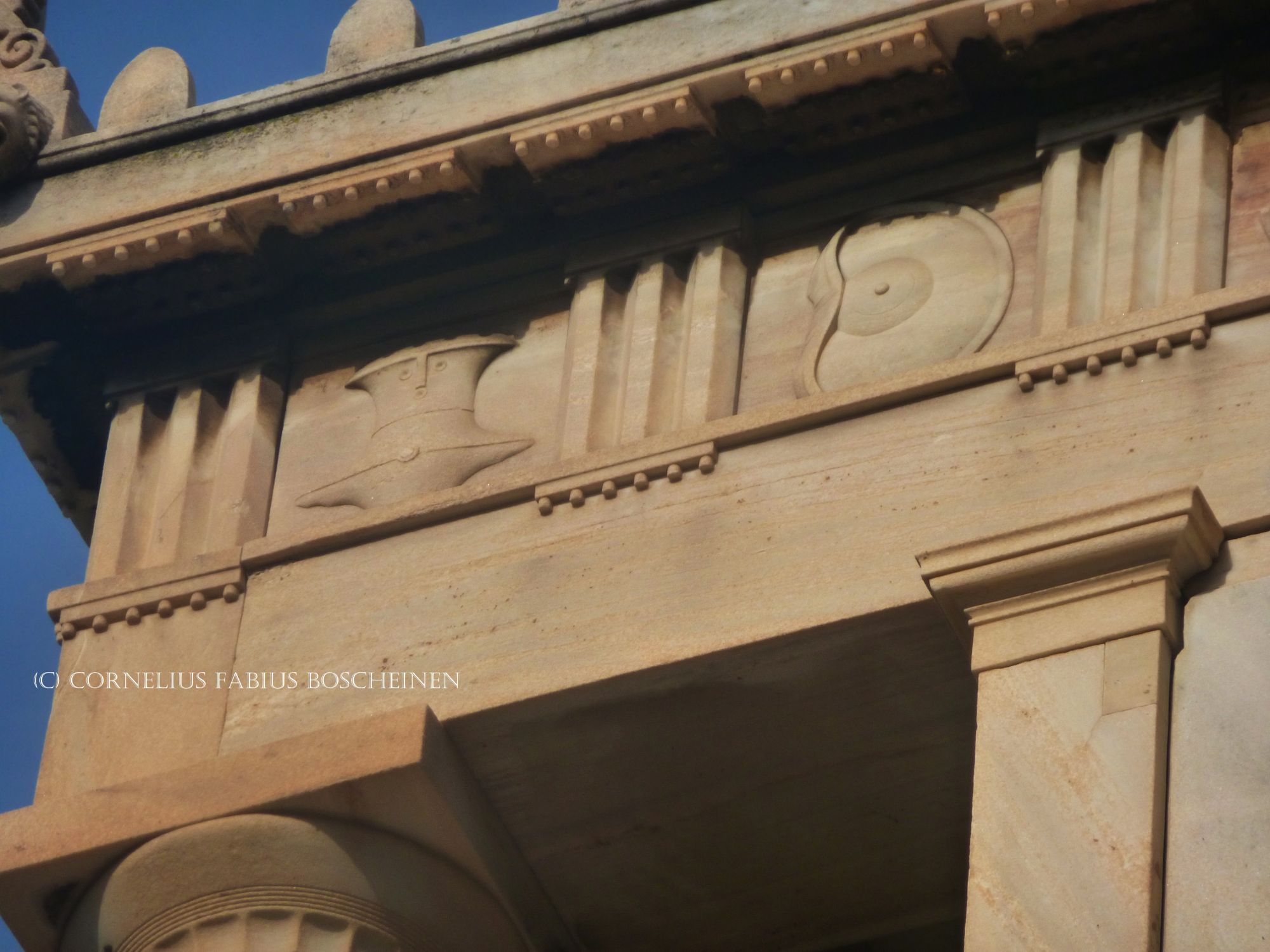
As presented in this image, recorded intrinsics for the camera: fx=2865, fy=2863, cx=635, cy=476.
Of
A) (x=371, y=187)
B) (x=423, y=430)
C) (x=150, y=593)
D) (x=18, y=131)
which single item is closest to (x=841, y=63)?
(x=371, y=187)

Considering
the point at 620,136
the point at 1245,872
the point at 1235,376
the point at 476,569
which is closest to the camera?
the point at 1245,872

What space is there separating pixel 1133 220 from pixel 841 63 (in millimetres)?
1496

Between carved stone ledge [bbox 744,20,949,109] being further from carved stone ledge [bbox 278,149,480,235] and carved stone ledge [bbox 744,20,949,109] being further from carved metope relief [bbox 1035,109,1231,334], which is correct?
carved stone ledge [bbox 278,149,480,235]

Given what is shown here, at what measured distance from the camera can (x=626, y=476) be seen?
1179cm

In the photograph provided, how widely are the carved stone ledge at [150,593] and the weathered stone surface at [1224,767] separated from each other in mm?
4244

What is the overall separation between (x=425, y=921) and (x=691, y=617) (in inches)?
64.5

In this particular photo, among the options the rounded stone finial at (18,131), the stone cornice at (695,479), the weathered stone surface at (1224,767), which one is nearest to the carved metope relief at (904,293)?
the stone cornice at (695,479)

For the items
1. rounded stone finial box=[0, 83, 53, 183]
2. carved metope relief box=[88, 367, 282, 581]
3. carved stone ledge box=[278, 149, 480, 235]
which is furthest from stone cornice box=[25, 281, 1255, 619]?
rounded stone finial box=[0, 83, 53, 183]

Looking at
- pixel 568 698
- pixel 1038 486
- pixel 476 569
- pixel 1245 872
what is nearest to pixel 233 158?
pixel 476 569

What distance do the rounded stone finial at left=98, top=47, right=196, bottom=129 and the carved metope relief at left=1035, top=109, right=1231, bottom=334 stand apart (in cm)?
440

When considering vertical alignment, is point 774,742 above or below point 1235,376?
below

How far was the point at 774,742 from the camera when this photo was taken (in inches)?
446

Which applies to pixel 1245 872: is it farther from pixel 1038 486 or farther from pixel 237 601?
pixel 237 601

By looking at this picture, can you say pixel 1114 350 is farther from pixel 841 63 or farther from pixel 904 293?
pixel 841 63
